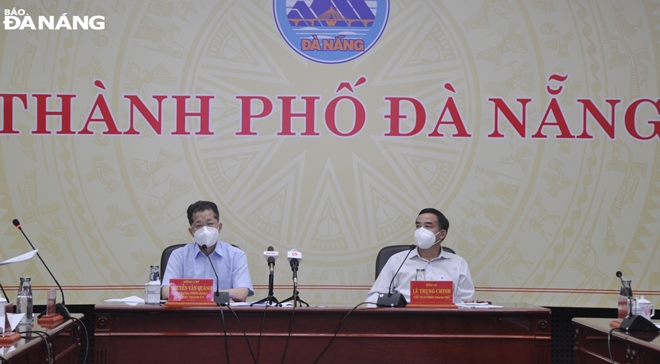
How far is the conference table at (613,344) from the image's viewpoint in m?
2.79

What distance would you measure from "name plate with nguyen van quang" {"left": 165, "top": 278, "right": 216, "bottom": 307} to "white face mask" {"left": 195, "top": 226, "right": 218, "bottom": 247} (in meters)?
0.45

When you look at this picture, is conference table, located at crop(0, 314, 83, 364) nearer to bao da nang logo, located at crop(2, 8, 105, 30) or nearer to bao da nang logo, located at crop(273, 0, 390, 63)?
bao da nang logo, located at crop(2, 8, 105, 30)

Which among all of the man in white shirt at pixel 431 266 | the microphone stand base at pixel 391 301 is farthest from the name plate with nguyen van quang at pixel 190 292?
the man in white shirt at pixel 431 266

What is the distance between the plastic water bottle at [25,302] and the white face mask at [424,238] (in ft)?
6.47

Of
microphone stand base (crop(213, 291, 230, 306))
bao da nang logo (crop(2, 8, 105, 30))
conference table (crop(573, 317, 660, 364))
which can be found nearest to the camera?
conference table (crop(573, 317, 660, 364))

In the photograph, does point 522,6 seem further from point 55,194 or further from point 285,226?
point 55,194

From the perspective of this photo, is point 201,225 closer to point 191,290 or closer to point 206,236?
point 206,236

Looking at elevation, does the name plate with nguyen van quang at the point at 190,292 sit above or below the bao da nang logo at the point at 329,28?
below

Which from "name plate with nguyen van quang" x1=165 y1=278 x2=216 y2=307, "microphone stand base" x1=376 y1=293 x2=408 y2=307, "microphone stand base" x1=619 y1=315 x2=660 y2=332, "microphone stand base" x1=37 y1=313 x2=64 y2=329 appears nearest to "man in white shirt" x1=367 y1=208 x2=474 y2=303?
"microphone stand base" x1=376 y1=293 x2=408 y2=307

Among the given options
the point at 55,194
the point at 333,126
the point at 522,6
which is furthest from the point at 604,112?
the point at 55,194

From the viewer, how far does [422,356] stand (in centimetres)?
331

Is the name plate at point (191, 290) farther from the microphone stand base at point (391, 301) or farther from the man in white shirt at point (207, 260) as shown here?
the microphone stand base at point (391, 301)

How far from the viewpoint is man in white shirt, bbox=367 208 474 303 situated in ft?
13.5

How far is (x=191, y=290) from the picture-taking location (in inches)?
134
